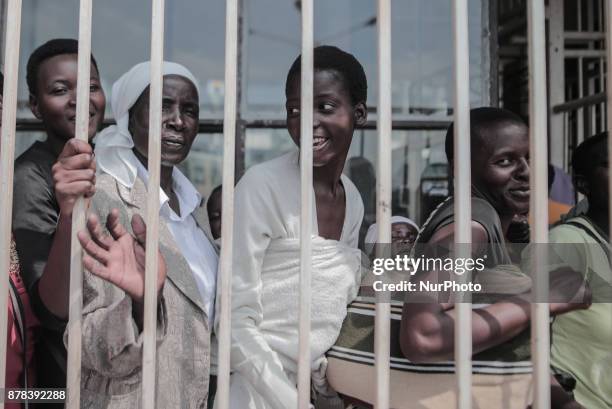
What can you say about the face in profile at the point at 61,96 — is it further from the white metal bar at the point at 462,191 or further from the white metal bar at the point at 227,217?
the white metal bar at the point at 462,191

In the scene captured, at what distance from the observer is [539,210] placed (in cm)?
89

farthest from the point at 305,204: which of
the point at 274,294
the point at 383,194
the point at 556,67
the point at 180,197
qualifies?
the point at 556,67

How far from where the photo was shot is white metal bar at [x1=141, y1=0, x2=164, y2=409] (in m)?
0.88

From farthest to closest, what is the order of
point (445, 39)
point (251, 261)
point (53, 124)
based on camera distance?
point (445, 39), point (53, 124), point (251, 261)

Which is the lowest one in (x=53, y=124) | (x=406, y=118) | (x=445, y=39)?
(x=53, y=124)

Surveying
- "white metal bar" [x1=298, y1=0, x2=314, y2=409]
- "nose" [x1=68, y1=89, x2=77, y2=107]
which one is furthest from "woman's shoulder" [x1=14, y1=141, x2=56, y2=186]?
"white metal bar" [x1=298, y1=0, x2=314, y2=409]

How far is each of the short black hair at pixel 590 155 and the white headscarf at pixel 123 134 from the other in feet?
3.47

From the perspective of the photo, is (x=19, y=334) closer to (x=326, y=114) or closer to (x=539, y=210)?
(x=326, y=114)

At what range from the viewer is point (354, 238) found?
1.17 meters

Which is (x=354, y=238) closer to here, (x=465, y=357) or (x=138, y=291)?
(x=465, y=357)

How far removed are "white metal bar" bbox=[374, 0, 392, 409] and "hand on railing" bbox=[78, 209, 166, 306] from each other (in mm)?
397

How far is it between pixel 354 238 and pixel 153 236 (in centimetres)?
47

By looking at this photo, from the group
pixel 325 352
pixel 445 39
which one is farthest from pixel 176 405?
pixel 445 39

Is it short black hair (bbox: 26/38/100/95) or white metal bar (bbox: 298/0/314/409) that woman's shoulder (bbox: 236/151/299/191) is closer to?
white metal bar (bbox: 298/0/314/409)
